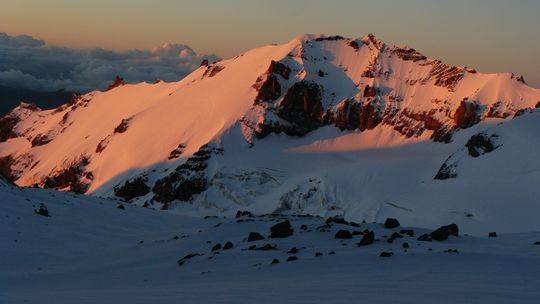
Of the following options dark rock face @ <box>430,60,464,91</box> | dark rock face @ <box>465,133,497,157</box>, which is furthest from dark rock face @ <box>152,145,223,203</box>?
dark rock face @ <box>465,133,497,157</box>

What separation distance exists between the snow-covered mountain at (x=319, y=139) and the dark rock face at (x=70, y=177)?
1.15ft

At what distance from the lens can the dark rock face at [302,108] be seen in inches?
5221

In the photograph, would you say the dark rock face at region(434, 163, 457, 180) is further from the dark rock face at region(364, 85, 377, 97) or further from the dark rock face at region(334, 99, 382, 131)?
the dark rock face at region(364, 85, 377, 97)

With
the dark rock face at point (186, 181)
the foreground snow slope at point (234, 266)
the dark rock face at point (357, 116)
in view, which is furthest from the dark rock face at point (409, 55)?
the foreground snow slope at point (234, 266)

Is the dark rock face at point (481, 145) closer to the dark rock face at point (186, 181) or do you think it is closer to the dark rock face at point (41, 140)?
the dark rock face at point (186, 181)

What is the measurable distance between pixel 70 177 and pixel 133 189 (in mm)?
29981

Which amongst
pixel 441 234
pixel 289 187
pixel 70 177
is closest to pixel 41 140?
pixel 70 177

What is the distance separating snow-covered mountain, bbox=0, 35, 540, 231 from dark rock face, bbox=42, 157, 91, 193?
0.35 m

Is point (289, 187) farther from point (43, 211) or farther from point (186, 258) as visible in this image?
point (186, 258)

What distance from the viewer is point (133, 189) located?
11875cm

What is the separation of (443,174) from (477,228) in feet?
70.7

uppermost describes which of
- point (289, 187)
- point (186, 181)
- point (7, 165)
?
point (7, 165)

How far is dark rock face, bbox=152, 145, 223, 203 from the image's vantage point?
11331 cm

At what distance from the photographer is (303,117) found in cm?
13350
